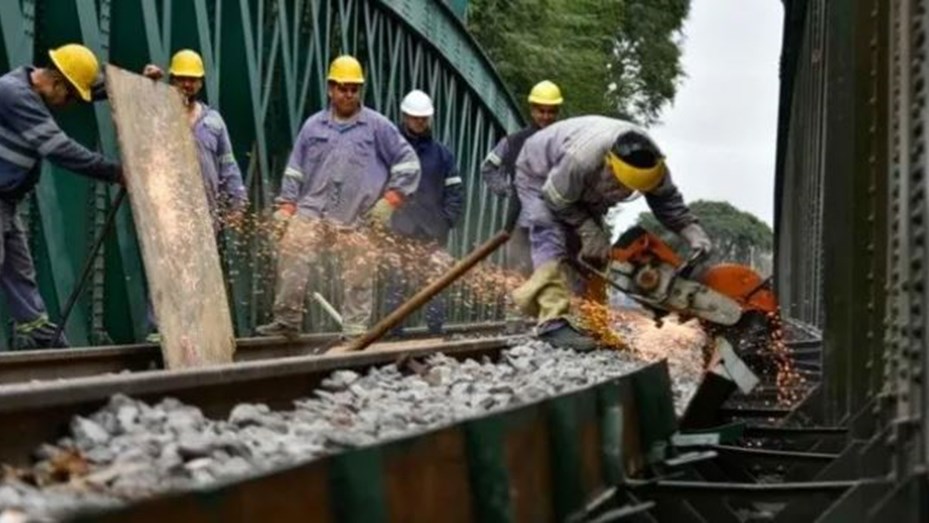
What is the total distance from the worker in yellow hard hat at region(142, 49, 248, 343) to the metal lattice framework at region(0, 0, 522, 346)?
47cm

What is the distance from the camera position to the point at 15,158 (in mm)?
9109

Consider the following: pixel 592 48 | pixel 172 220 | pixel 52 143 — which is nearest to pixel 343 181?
pixel 172 220

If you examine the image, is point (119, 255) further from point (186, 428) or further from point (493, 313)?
point (493, 313)

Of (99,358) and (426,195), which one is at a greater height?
(426,195)

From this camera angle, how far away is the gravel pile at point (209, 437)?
10.3 feet

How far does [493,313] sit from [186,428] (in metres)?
16.7

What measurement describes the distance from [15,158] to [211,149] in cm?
217

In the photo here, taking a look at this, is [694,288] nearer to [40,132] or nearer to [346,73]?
[40,132]

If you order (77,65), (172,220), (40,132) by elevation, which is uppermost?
(77,65)

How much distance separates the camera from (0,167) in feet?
29.8

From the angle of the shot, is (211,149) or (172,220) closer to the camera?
(172,220)

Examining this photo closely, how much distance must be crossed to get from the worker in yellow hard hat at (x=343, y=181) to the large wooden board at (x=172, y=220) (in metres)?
2.43

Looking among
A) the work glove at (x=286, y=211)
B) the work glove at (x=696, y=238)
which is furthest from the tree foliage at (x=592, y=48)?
the work glove at (x=696, y=238)

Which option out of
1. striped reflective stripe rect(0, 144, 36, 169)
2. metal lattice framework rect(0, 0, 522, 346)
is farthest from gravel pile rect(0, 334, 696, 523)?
metal lattice framework rect(0, 0, 522, 346)
